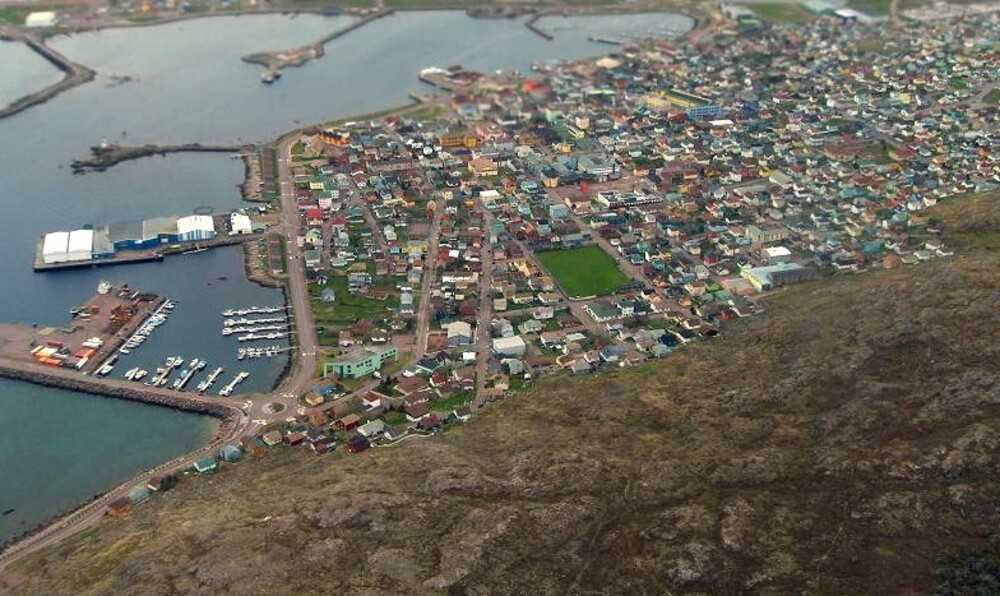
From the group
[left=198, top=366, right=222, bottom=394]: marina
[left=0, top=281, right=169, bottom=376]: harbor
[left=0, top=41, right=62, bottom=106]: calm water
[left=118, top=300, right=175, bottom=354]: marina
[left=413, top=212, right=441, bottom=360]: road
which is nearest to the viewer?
[left=198, top=366, right=222, bottom=394]: marina

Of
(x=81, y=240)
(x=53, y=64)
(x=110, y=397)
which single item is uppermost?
(x=53, y=64)

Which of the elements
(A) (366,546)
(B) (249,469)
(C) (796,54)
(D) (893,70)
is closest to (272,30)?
(C) (796,54)

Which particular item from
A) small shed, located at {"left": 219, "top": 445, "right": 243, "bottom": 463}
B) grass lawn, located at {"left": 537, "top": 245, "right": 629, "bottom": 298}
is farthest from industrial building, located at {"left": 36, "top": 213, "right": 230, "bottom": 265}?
small shed, located at {"left": 219, "top": 445, "right": 243, "bottom": 463}

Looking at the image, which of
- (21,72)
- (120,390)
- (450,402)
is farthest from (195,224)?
(21,72)

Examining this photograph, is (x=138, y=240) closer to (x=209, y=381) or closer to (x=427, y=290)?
(x=209, y=381)

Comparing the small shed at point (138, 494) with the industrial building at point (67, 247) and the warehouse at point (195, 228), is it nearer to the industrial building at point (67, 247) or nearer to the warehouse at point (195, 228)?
the industrial building at point (67, 247)

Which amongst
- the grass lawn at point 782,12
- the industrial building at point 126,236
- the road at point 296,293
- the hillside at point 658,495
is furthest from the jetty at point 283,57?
the hillside at point 658,495

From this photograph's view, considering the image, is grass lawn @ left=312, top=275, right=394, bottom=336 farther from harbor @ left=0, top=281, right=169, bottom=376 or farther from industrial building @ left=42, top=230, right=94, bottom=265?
industrial building @ left=42, top=230, right=94, bottom=265
